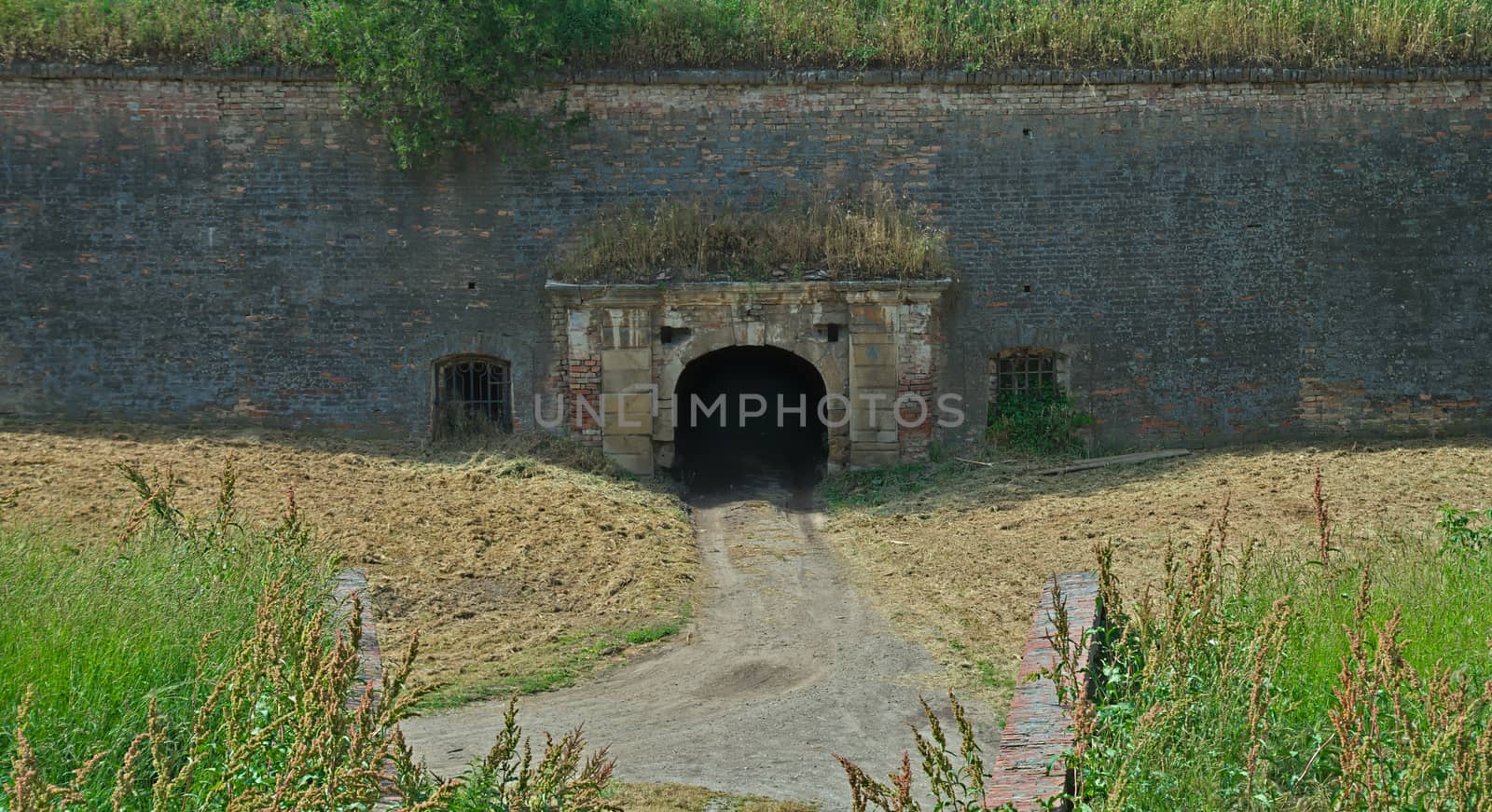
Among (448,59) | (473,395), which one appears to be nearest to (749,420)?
(473,395)

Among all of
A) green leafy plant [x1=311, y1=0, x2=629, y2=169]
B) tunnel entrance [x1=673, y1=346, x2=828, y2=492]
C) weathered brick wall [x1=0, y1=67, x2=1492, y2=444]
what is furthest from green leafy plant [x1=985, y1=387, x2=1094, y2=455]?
green leafy plant [x1=311, y1=0, x2=629, y2=169]

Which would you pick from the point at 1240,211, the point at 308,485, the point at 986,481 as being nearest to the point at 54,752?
the point at 308,485

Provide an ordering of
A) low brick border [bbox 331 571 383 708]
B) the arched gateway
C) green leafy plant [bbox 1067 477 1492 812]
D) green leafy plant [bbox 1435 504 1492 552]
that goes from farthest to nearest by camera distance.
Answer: the arched gateway → green leafy plant [bbox 1435 504 1492 552] → low brick border [bbox 331 571 383 708] → green leafy plant [bbox 1067 477 1492 812]

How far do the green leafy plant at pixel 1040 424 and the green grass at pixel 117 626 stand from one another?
9484 millimetres

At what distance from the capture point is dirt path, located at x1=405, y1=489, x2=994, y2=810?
26.1 ft

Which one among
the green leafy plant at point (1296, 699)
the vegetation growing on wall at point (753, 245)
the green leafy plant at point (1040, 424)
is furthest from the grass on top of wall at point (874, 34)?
the green leafy plant at point (1296, 699)

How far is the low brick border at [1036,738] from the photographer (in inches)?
235

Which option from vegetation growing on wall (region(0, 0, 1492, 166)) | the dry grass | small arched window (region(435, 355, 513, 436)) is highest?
vegetation growing on wall (region(0, 0, 1492, 166))

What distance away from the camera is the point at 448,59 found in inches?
606

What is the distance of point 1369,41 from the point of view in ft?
54.5

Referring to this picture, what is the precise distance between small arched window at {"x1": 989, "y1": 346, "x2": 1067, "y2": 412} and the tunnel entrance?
6.68 feet

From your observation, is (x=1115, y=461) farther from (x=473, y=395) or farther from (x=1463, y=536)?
(x=473, y=395)

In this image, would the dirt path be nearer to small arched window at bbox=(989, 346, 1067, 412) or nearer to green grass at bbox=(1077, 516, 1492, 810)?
green grass at bbox=(1077, 516, 1492, 810)

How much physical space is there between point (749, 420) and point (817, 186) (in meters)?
3.47
